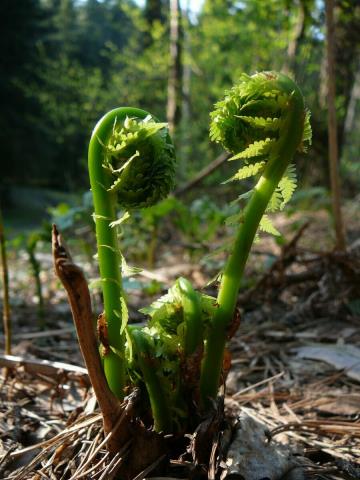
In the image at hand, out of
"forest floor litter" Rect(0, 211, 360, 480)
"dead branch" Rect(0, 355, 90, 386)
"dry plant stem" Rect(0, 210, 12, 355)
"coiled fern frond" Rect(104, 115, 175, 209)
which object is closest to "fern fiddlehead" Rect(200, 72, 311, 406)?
"coiled fern frond" Rect(104, 115, 175, 209)

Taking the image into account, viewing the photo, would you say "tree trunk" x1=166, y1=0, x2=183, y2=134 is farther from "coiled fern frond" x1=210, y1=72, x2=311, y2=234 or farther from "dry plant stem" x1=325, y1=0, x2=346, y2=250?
"coiled fern frond" x1=210, y1=72, x2=311, y2=234

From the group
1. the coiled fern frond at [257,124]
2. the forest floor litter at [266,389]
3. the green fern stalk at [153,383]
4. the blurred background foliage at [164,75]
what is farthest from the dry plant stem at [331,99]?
the green fern stalk at [153,383]

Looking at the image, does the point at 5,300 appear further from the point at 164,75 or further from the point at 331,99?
the point at 164,75

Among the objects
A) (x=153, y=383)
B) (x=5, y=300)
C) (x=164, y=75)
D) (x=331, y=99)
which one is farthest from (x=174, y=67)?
(x=153, y=383)

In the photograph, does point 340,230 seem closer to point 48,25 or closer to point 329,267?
point 329,267

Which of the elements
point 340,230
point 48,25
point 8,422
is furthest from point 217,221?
point 48,25

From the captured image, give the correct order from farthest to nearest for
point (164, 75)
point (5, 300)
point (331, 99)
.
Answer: point (164, 75) < point (331, 99) < point (5, 300)
